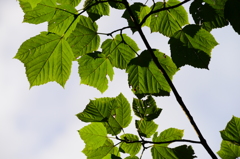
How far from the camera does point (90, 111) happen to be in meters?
1.58

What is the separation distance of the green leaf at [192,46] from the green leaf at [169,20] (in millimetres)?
155

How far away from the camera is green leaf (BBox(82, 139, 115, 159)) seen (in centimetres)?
155

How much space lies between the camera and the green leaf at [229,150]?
145 centimetres

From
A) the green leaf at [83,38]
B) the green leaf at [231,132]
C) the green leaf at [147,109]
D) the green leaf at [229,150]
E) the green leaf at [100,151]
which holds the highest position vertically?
the green leaf at [83,38]

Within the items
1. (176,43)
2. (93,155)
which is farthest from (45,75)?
(176,43)

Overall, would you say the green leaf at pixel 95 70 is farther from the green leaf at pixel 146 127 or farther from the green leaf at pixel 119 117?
the green leaf at pixel 146 127

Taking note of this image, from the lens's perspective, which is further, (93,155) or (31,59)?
(31,59)

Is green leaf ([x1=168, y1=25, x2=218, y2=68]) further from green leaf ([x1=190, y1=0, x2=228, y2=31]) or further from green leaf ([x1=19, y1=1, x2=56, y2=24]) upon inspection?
green leaf ([x1=19, y1=1, x2=56, y2=24])

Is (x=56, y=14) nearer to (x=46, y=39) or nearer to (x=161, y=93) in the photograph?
(x=46, y=39)

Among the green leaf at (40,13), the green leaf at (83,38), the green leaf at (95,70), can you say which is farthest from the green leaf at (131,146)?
the green leaf at (40,13)

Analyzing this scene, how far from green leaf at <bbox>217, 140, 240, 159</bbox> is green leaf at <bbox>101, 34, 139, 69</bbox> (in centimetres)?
82

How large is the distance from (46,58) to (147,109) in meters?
0.82

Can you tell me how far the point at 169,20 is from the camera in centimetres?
178

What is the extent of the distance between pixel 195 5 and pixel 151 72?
51 centimetres
